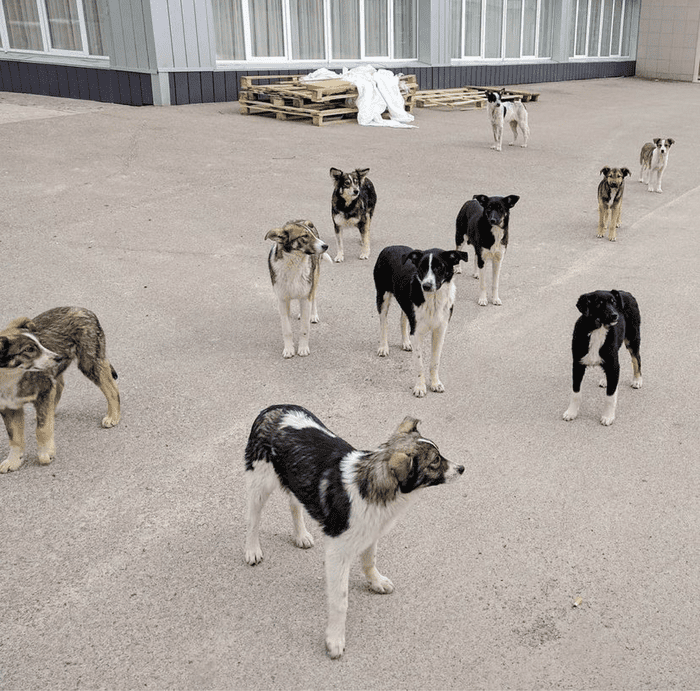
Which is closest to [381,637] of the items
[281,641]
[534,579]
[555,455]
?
[281,641]

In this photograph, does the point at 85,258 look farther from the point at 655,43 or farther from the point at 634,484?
the point at 655,43

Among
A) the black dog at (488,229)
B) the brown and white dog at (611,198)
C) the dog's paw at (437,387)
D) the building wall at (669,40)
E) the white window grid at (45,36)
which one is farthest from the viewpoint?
the building wall at (669,40)

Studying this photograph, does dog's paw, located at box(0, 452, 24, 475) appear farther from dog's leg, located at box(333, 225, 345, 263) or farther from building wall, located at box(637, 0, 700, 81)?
building wall, located at box(637, 0, 700, 81)

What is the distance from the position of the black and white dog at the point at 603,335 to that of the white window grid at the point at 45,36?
17245mm

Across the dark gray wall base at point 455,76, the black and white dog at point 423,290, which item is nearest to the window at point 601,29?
the dark gray wall base at point 455,76

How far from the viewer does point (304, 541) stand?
13.1 ft

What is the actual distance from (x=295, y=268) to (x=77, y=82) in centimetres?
1525

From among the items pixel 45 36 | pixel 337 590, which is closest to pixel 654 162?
pixel 337 590

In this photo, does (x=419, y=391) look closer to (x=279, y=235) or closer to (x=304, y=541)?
(x=279, y=235)

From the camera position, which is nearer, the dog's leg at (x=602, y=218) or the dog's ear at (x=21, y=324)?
the dog's ear at (x=21, y=324)

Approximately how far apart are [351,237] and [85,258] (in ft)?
11.5

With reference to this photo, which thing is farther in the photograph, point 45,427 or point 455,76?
point 455,76

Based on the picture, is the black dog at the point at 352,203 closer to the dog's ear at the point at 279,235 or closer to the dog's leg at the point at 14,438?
the dog's ear at the point at 279,235

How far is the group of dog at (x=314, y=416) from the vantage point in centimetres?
328
